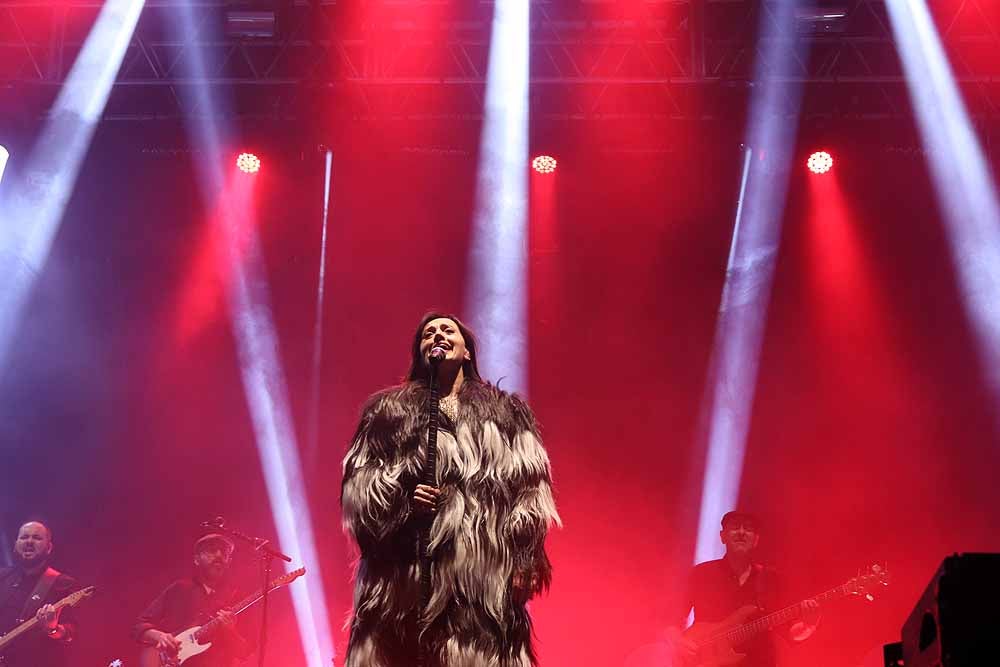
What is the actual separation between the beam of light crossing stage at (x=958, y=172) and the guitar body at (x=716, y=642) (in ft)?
10.4

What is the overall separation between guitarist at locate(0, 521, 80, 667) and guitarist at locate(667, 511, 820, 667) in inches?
168

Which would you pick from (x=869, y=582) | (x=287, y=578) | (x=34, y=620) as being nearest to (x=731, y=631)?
(x=869, y=582)

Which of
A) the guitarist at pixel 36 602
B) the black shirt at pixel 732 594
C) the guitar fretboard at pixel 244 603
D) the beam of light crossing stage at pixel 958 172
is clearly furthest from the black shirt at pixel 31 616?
the beam of light crossing stage at pixel 958 172

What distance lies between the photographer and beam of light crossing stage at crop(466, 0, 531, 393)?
27.5 feet

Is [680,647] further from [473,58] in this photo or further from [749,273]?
[473,58]

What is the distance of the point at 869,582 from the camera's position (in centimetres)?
666

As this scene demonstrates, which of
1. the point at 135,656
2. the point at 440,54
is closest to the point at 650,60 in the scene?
the point at 440,54

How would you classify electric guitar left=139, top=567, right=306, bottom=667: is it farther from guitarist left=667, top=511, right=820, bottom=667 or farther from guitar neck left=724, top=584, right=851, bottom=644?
guitar neck left=724, top=584, right=851, bottom=644

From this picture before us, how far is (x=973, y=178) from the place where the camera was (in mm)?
8625

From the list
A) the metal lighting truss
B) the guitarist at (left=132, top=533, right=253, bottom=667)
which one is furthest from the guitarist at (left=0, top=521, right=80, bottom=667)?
the metal lighting truss

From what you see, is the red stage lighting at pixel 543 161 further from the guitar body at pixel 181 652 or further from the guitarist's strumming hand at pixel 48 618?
the guitarist's strumming hand at pixel 48 618

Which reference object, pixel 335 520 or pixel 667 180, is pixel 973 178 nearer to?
pixel 667 180

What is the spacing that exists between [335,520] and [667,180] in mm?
4146

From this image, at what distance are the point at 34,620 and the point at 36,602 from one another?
0.15m
